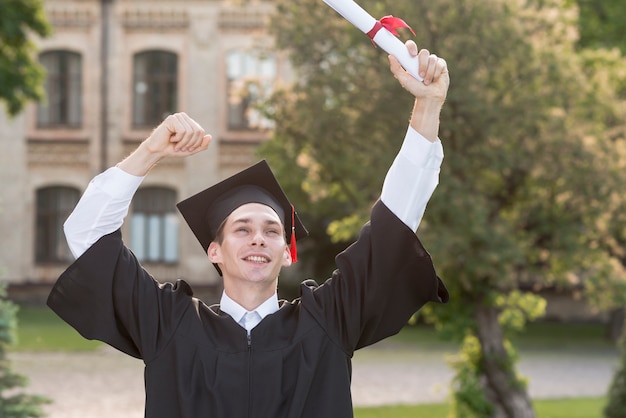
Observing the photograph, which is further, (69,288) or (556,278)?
(556,278)

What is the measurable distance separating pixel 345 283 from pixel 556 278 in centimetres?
937

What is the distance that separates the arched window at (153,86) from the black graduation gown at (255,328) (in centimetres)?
2998

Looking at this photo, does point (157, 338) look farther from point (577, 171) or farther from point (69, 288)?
point (577, 171)

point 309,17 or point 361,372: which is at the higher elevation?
point 309,17

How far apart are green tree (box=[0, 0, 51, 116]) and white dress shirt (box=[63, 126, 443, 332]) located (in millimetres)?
19661

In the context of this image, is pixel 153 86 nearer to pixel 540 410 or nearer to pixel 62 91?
pixel 62 91

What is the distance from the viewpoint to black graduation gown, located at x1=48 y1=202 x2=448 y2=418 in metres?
3.67

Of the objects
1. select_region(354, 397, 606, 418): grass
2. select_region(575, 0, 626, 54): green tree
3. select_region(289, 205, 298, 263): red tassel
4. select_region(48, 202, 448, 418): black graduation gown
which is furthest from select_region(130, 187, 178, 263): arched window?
select_region(48, 202, 448, 418): black graduation gown

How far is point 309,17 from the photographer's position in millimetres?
12516

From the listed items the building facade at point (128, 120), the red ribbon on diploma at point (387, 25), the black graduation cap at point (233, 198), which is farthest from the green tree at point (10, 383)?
the building facade at point (128, 120)

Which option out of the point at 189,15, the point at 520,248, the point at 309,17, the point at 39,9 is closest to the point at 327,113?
the point at 309,17

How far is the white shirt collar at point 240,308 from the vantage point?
384cm

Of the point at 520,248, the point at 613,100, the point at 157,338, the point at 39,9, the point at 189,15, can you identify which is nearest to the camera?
the point at 157,338

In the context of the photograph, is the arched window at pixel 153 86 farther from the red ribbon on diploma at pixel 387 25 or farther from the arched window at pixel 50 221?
the red ribbon on diploma at pixel 387 25
